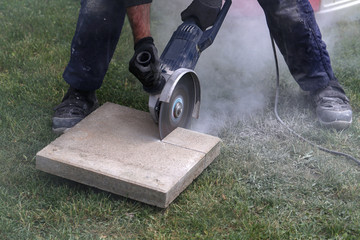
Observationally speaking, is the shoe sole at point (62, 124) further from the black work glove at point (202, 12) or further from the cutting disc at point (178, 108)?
the black work glove at point (202, 12)

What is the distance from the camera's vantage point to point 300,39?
311cm

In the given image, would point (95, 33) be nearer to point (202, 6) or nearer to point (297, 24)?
point (202, 6)

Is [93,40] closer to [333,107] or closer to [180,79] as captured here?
[180,79]

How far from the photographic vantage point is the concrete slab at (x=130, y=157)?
7.69ft

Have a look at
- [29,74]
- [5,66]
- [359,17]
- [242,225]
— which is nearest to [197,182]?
[242,225]

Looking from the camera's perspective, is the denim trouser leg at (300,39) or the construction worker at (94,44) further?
the denim trouser leg at (300,39)

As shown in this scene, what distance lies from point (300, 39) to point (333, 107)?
47 centimetres

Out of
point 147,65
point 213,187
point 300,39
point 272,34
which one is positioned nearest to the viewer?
point 147,65

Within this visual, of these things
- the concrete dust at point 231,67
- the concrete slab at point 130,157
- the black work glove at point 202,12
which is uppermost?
the black work glove at point 202,12

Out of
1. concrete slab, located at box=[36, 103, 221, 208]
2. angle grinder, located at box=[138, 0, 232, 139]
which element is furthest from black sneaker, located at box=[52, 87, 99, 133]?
angle grinder, located at box=[138, 0, 232, 139]

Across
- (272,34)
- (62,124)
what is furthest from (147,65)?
(272,34)

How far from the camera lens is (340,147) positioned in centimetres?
296

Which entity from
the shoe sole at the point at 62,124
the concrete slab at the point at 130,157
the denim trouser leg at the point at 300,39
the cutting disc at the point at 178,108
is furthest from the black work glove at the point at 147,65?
the denim trouser leg at the point at 300,39

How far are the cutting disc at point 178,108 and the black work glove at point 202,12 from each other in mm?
385
